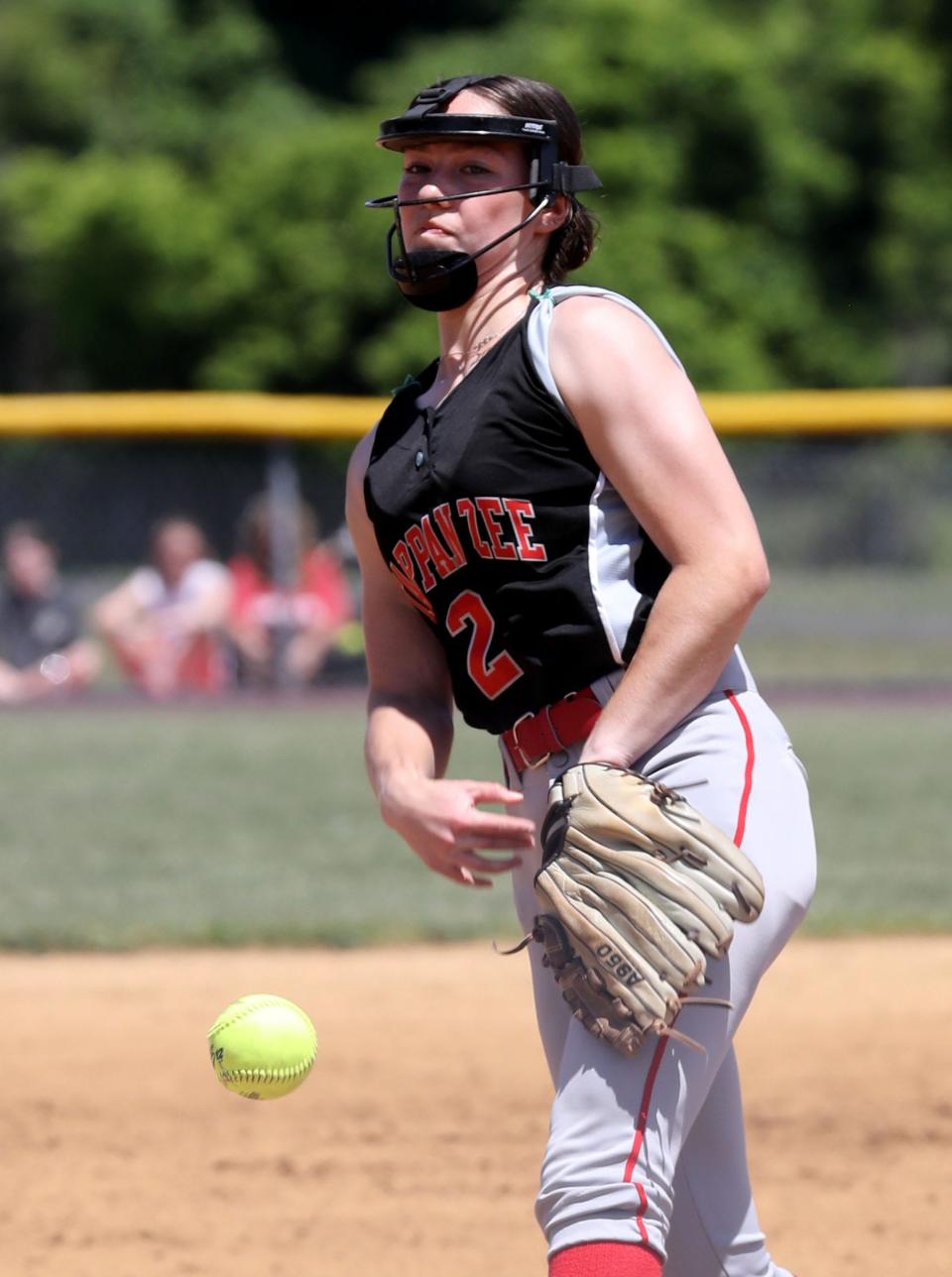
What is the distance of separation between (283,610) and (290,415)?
139 centimetres

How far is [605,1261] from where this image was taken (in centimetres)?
203

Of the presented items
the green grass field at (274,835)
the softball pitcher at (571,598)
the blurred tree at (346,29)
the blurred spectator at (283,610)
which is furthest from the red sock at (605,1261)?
the blurred tree at (346,29)

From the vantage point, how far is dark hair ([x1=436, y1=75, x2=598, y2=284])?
237 centimetres

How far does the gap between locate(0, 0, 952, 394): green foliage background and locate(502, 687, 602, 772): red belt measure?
1583cm

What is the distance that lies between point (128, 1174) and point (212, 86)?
923 inches

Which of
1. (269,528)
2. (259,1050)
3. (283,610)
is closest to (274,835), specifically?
(283,610)

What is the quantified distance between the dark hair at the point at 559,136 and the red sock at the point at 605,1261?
130 centimetres

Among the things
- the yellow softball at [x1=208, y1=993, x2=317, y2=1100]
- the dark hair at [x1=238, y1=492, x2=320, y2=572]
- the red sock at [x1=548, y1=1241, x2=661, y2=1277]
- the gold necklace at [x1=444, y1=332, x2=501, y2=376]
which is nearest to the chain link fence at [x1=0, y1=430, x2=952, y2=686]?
the dark hair at [x1=238, y1=492, x2=320, y2=572]

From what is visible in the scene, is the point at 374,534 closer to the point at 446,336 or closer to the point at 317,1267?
the point at 446,336

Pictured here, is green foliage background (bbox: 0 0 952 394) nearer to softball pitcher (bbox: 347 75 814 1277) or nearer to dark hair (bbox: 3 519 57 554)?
dark hair (bbox: 3 519 57 554)

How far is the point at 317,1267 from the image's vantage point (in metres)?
3.34

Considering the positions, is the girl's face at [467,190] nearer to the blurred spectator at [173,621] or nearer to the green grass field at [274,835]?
the green grass field at [274,835]

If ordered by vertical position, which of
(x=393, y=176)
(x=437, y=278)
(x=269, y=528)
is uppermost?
(x=437, y=278)

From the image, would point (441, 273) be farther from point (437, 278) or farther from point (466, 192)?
point (466, 192)
